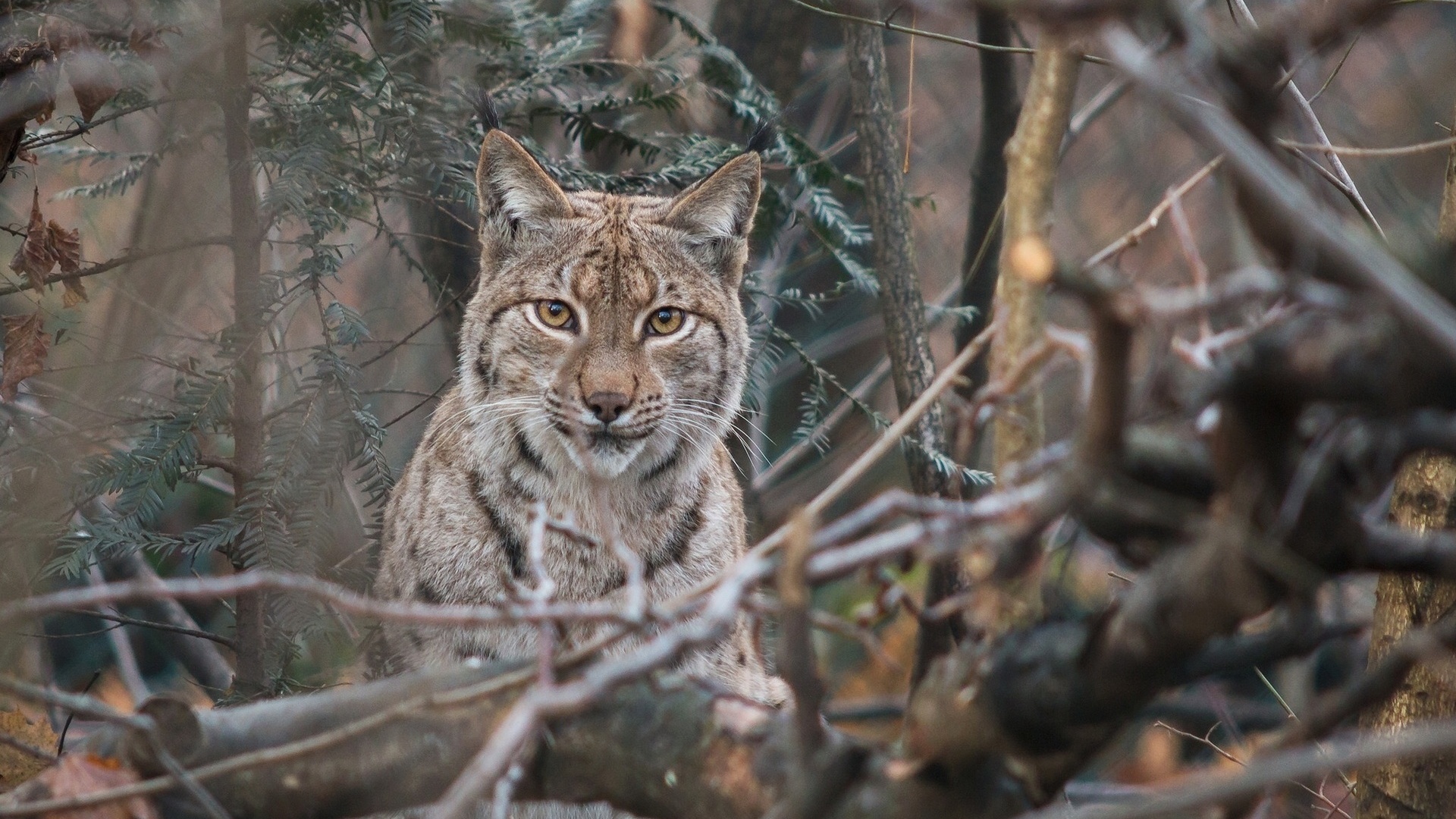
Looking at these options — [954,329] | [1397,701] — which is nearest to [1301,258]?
[1397,701]

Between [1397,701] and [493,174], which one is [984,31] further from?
[1397,701]

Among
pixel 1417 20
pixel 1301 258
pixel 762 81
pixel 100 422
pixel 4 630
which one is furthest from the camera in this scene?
pixel 1417 20

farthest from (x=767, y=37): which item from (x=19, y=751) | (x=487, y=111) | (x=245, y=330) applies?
(x=19, y=751)

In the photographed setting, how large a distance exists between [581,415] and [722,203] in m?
0.97

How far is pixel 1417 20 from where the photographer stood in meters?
8.10

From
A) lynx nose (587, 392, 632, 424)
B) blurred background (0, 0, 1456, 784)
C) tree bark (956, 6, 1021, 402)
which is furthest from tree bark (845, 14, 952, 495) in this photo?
lynx nose (587, 392, 632, 424)

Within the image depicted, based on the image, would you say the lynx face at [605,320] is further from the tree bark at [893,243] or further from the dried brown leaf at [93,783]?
the dried brown leaf at [93,783]

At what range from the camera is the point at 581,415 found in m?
3.50

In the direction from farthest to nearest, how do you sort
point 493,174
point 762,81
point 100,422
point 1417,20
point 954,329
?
point 1417,20
point 762,81
point 954,329
point 493,174
point 100,422

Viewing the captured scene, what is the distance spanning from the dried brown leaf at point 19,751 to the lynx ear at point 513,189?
1941 millimetres

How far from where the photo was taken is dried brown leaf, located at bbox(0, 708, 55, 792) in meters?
3.09

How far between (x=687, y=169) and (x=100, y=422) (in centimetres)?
211

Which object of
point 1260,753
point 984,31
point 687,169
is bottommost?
point 1260,753

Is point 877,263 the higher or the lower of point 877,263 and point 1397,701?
the higher
